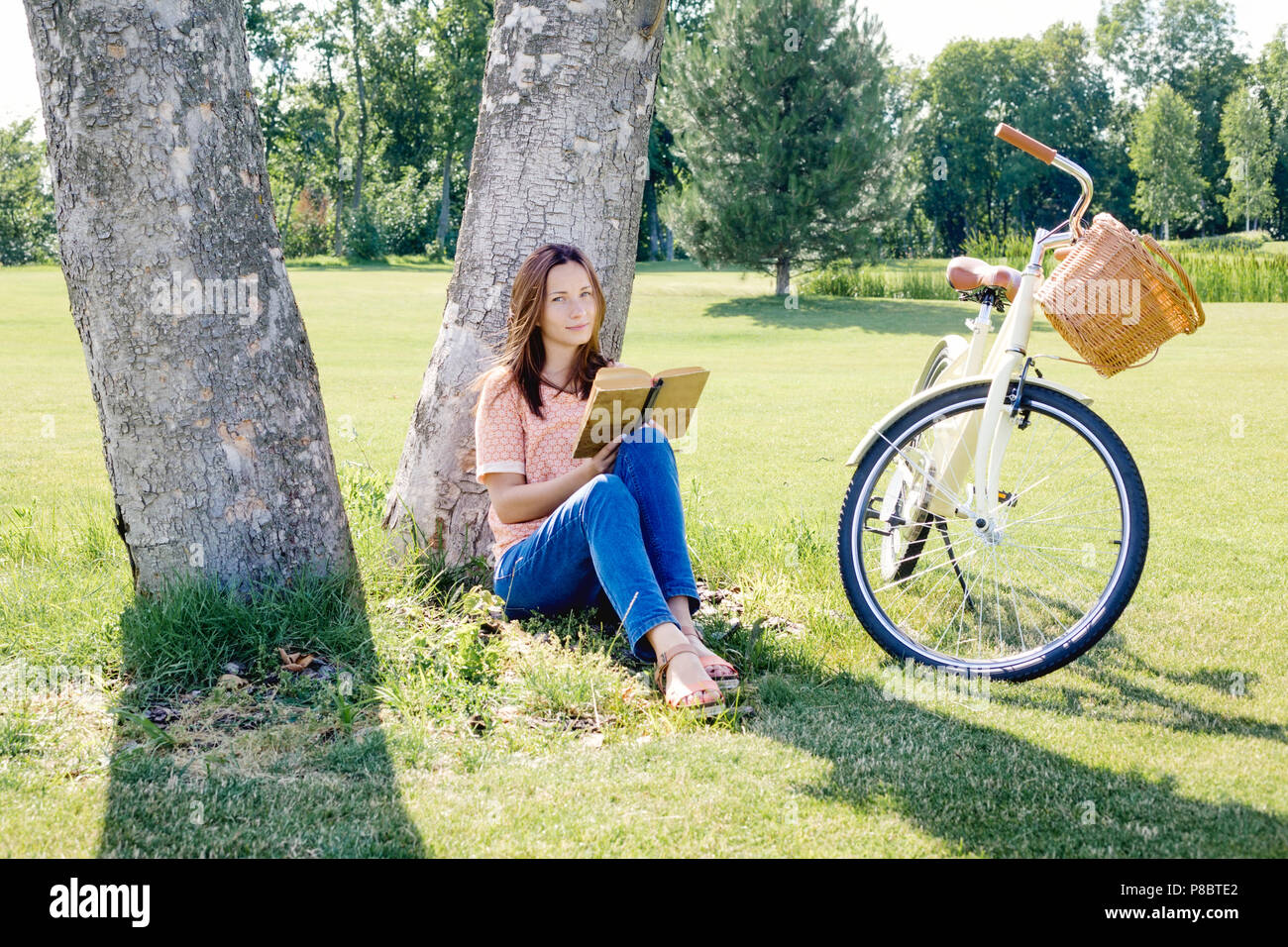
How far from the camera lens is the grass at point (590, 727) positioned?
2.62 m

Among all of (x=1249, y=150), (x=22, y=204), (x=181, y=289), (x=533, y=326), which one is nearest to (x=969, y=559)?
(x=533, y=326)

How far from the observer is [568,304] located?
382 centimetres

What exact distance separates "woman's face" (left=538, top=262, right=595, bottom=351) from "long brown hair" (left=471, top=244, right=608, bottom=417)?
0.07ft

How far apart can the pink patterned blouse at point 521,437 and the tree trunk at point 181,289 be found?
561mm

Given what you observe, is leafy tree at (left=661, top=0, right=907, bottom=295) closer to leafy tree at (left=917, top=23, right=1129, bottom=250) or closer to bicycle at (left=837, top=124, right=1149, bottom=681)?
bicycle at (left=837, top=124, right=1149, bottom=681)

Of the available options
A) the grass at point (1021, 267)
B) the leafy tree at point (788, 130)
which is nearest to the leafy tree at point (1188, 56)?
the grass at point (1021, 267)

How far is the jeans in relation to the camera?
11.2 feet

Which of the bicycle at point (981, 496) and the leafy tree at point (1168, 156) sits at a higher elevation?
the leafy tree at point (1168, 156)

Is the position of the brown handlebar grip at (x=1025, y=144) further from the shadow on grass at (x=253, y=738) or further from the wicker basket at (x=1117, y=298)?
the shadow on grass at (x=253, y=738)

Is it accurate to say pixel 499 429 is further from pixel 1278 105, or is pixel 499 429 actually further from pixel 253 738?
pixel 1278 105

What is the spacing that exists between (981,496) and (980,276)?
2.83ft

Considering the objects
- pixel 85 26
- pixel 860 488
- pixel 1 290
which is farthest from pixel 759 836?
pixel 1 290
